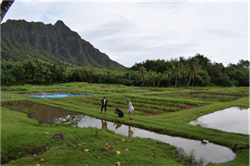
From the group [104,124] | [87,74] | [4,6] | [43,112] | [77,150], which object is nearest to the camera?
[4,6]

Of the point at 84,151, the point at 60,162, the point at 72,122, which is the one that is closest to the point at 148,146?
the point at 84,151

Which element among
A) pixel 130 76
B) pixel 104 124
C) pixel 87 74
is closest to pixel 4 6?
pixel 104 124

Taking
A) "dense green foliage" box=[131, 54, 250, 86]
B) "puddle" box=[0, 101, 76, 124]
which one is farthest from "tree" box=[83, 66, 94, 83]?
"puddle" box=[0, 101, 76, 124]

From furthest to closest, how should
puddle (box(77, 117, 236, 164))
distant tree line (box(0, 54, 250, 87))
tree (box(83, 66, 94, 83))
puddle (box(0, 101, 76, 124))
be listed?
tree (box(83, 66, 94, 83)), distant tree line (box(0, 54, 250, 87)), puddle (box(0, 101, 76, 124)), puddle (box(77, 117, 236, 164))

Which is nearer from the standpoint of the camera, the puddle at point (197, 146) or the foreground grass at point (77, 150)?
the foreground grass at point (77, 150)

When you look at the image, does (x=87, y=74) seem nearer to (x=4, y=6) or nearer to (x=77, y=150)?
(x=77, y=150)

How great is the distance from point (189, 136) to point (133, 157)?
531 centimetres

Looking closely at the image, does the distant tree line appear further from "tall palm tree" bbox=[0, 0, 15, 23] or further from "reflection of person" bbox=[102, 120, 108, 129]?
"tall palm tree" bbox=[0, 0, 15, 23]

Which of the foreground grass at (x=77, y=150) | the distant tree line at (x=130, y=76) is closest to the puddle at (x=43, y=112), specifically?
the foreground grass at (x=77, y=150)

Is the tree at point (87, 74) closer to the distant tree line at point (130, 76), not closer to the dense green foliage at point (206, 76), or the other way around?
the distant tree line at point (130, 76)

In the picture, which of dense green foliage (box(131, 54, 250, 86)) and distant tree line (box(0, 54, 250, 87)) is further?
dense green foliage (box(131, 54, 250, 86))

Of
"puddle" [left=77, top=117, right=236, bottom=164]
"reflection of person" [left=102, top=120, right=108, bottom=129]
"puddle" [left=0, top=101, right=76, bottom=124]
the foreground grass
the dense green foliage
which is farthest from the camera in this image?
the dense green foliage

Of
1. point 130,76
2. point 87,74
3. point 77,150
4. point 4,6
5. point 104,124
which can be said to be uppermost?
point 87,74

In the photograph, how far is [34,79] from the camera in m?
57.5
